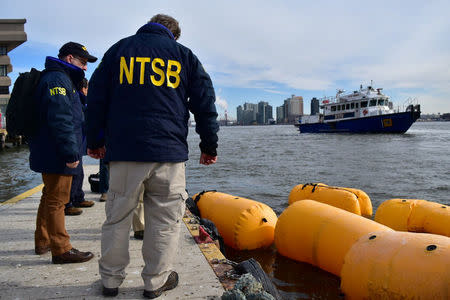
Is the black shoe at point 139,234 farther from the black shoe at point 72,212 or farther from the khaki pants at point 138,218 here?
the black shoe at point 72,212

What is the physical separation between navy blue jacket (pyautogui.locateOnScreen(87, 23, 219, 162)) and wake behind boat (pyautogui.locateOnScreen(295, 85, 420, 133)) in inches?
1573

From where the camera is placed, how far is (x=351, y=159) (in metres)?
19.0

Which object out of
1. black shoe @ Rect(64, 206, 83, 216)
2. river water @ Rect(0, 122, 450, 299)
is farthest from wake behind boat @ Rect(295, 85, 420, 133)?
black shoe @ Rect(64, 206, 83, 216)

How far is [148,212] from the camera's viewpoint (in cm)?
229

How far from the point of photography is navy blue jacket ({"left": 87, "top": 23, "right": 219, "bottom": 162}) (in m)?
2.16

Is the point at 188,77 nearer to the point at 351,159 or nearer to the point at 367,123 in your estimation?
the point at 351,159

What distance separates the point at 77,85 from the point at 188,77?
1.46 meters

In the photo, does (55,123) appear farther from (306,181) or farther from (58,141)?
(306,181)

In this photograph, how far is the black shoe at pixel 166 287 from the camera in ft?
7.86

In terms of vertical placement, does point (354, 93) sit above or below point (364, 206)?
above

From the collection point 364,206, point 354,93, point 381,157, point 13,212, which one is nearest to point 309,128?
point 354,93

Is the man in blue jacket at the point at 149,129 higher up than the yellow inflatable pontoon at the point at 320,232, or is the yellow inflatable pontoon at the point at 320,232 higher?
the man in blue jacket at the point at 149,129

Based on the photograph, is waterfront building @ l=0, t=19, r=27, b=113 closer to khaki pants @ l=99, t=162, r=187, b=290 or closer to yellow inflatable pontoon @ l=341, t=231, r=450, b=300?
khaki pants @ l=99, t=162, r=187, b=290

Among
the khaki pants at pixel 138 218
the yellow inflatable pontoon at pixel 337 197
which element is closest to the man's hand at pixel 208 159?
the khaki pants at pixel 138 218
